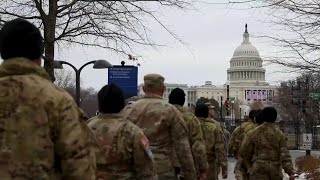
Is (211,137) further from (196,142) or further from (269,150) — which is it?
(196,142)

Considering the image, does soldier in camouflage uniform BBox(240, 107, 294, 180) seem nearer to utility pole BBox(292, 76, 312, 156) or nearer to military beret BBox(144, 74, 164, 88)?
military beret BBox(144, 74, 164, 88)

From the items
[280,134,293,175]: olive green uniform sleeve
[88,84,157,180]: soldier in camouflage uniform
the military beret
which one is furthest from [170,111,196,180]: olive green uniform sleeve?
[280,134,293,175]: olive green uniform sleeve

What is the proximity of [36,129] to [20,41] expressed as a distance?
20.4 inches

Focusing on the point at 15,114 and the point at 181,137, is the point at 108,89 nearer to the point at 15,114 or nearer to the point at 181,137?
the point at 181,137

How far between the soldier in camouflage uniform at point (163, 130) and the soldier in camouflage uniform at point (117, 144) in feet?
4.07

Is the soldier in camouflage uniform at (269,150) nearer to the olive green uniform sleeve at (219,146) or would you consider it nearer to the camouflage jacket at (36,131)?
the olive green uniform sleeve at (219,146)

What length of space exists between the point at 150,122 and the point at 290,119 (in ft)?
218

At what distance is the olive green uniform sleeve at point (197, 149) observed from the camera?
8656 millimetres

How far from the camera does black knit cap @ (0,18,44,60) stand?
3635 mm

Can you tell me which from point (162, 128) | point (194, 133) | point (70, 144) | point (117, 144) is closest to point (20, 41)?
point (70, 144)

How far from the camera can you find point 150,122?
689cm

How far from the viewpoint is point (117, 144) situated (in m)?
5.49

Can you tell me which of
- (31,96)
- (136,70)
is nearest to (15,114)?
(31,96)

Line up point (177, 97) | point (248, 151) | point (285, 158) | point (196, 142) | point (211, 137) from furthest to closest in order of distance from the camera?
point (211, 137), point (248, 151), point (285, 158), point (196, 142), point (177, 97)
